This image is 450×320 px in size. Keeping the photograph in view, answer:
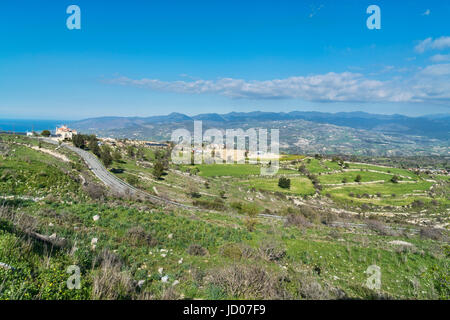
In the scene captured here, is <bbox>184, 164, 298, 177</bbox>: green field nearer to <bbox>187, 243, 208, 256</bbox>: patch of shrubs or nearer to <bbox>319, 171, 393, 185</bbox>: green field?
<bbox>319, 171, 393, 185</bbox>: green field

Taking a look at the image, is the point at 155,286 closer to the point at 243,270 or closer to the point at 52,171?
the point at 243,270

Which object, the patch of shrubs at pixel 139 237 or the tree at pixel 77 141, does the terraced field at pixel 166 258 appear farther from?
the tree at pixel 77 141

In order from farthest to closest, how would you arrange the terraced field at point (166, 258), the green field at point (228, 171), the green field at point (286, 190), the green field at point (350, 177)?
1. the green field at point (350, 177)
2. the green field at point (228, 171)
3. the green field at point (286, 190)
4. the terraced field at point (166, 258)

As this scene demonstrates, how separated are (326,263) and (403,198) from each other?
6233cm

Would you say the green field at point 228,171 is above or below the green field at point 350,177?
above

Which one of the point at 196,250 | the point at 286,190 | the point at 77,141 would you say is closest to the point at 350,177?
the point at 286,190

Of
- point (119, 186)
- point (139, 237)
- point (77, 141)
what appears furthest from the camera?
point (77, 141)

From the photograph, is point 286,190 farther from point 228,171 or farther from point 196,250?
point 196,250

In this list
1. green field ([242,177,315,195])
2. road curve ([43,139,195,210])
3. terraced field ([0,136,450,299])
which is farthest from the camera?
green field ([242,177,315,195])

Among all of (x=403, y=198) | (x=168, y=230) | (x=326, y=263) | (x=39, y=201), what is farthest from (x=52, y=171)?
(x=403, y=198)

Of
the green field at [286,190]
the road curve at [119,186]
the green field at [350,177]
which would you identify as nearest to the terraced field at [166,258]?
the road curve at [119,186]

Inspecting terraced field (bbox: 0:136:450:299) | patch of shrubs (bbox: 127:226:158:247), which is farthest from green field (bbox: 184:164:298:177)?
patch of shrubs (bbox: 127:226:158:247)

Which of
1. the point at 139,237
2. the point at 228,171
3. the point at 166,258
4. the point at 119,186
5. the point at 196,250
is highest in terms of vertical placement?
the point at 139,237
